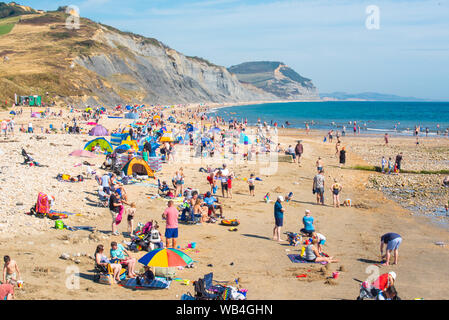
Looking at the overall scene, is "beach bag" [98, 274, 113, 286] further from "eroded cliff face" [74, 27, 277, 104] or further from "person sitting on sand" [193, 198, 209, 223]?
"eroded cliff face" [74, 27, 277, 104]

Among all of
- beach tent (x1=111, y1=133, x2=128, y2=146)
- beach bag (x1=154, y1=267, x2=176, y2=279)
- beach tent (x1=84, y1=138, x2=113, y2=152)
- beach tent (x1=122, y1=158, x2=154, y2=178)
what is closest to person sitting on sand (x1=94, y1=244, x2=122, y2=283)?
beach bag (x1=154, y1=267, x2=176, y2=279)

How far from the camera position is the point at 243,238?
41.8ft

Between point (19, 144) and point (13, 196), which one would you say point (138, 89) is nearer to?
point (19, 144)

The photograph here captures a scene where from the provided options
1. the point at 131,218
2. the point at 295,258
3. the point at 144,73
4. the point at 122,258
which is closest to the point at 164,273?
the point at 122,258

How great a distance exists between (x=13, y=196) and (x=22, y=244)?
397 cm

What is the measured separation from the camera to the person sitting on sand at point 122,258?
30.1ft

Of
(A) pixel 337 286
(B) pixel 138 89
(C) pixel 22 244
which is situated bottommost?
(A) pixel 337 286

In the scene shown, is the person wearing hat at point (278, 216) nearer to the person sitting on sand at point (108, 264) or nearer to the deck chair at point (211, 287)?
the deck chair at point (211, 287)

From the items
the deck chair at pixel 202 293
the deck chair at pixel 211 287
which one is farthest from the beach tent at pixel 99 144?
the deck chair at pixel 202 293

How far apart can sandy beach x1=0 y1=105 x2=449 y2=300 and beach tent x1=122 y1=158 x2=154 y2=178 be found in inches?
67.3

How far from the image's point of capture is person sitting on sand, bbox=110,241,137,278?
9180 millimetres

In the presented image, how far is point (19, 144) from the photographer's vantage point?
24000mm

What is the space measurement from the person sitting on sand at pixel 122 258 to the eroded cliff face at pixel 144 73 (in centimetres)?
6084
